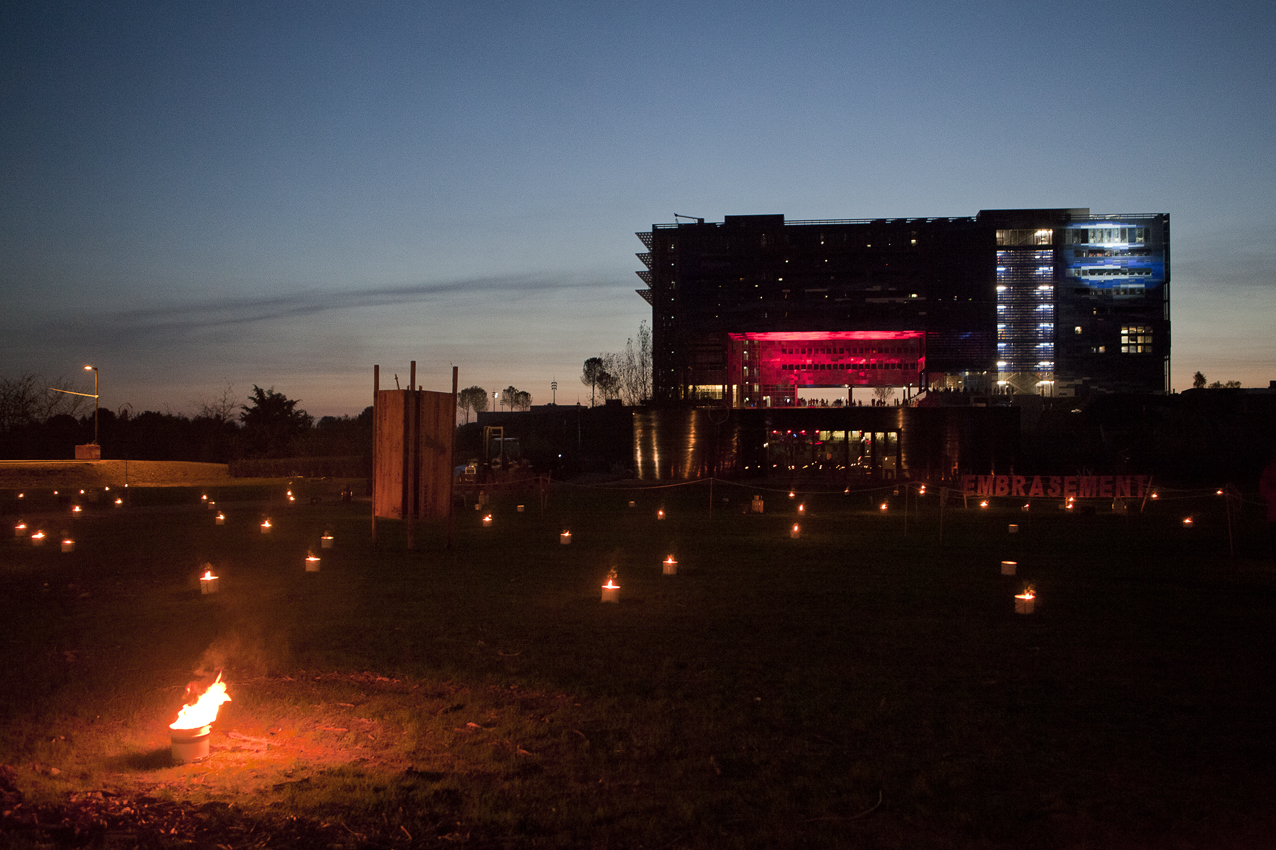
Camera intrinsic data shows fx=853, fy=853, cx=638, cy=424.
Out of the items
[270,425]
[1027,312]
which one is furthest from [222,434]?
[1027,312]

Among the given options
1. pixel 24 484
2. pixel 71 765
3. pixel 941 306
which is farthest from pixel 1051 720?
pixel 941 306

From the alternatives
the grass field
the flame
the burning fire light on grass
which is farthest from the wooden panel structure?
the burning fire light on grass

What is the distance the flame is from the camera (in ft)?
18.1

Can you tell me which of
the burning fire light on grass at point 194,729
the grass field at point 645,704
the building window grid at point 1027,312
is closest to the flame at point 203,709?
the burning fire light on grass at point 194,729

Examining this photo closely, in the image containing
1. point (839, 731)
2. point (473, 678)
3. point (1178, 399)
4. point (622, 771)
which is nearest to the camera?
point (622, 771)

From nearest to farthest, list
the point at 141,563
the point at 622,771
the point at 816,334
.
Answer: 1. the point at 622,771
2. the point at 141,563
3. the point at 816,334

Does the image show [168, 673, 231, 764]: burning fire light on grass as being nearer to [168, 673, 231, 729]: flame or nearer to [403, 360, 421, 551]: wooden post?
[168, 673, 231, 729]: flame

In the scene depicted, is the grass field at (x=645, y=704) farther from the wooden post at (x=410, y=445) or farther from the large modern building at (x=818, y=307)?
the large modern building at (x=818, y=307)

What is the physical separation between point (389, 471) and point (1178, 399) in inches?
2584

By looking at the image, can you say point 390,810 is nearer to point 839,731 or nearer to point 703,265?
point 839,731

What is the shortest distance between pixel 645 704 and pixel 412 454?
9890 mm

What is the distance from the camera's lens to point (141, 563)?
14852mm

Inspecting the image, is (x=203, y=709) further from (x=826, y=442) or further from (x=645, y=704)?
(x=826, y=442)

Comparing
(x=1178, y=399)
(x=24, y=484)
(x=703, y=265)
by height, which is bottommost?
(x=24, y=484)
